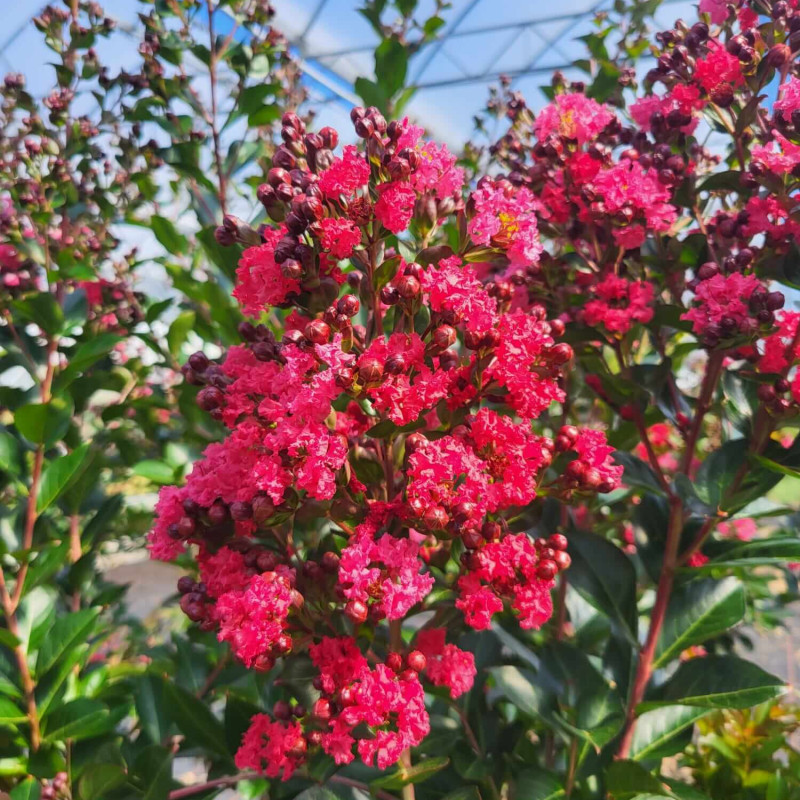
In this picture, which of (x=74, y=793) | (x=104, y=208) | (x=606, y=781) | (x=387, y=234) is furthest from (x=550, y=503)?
(x=104, y=208)

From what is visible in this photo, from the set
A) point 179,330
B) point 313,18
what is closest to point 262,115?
point 179,330

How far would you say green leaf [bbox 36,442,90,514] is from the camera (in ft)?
3.58

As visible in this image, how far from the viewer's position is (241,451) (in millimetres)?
708

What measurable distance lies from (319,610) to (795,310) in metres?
0.79

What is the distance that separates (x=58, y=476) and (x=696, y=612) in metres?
1.03

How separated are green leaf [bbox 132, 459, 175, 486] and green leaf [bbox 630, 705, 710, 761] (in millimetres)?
942

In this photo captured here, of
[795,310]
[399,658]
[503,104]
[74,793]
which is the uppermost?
[503,104]

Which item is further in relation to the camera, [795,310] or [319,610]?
[795,310]

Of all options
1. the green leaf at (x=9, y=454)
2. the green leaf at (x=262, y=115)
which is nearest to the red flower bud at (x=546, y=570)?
the green leaf at (x=9, y=454)

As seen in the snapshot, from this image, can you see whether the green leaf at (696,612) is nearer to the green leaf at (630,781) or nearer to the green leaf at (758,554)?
the green leaf at (758,554)

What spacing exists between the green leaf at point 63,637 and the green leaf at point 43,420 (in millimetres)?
311

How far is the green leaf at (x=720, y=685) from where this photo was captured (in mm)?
798

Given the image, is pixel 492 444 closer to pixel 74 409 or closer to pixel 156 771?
pixel 156 771

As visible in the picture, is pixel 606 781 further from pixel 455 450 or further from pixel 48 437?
pixel 48 437
